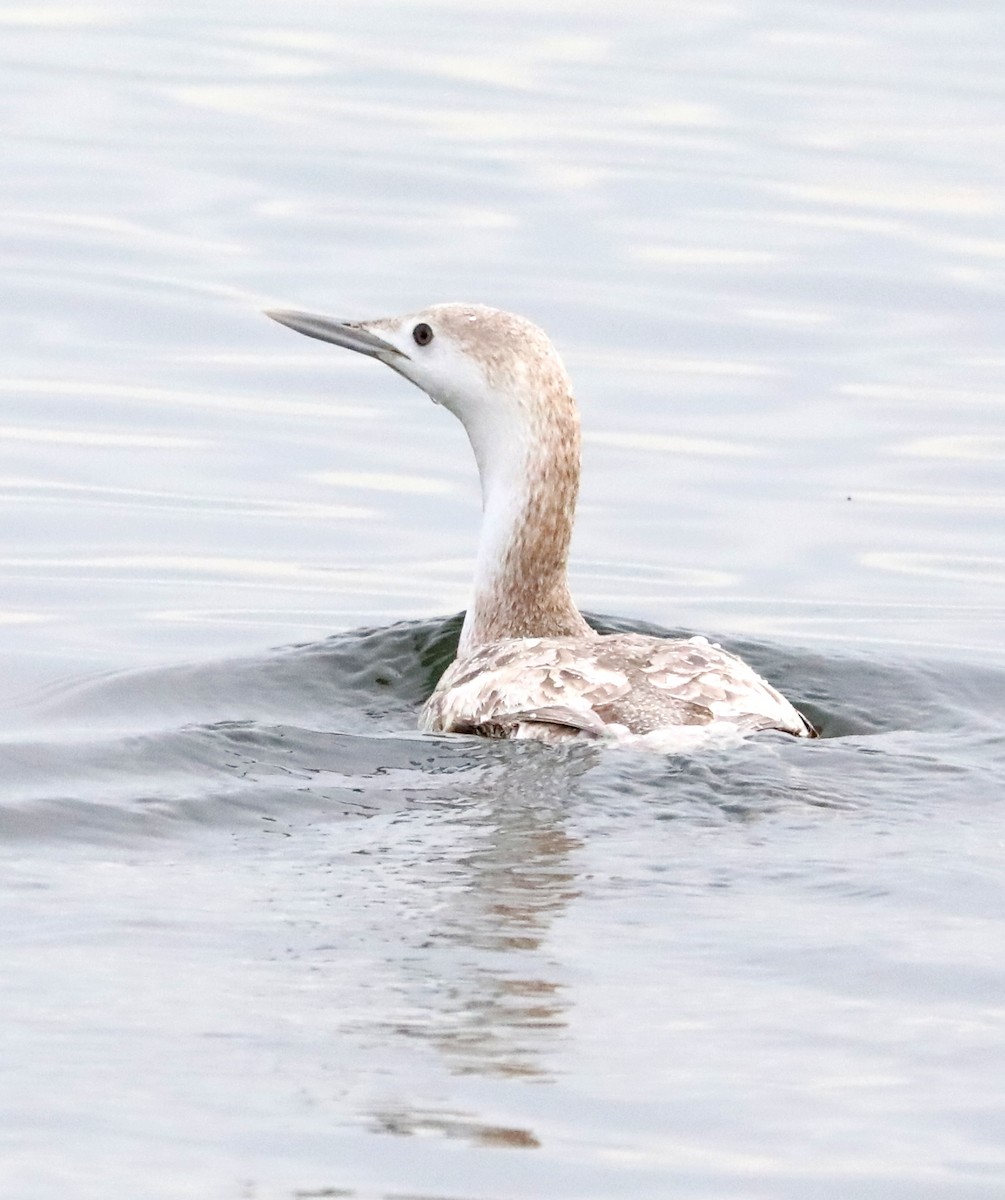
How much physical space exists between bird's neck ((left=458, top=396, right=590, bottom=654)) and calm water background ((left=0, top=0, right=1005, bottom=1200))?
1.95 feet

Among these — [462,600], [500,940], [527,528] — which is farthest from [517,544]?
[500,940]

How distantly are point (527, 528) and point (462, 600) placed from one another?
2169 mm

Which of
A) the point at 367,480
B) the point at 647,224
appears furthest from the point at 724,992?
the point at 647,224

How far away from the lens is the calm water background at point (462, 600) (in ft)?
18.0

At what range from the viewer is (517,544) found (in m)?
9.52

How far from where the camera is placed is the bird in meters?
8.32

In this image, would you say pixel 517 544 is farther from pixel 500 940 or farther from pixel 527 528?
pixel 500 940

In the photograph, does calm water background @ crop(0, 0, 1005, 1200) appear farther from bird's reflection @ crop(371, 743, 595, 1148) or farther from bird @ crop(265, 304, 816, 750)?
bird @ crop(265, 304, 816, 750)

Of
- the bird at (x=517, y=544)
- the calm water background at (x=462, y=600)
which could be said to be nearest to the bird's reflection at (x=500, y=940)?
the calm water background at (x=462, y=600)

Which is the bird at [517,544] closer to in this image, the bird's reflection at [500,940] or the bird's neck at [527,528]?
the bird's neck at [527,528]

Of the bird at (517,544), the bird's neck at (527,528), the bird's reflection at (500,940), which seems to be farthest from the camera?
the bird's neck at (527,528)

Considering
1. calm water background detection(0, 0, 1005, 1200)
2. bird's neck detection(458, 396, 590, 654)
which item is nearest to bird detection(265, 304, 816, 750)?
bird's neck detection(458, 396, 590, 654)

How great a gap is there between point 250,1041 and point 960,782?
3.06 m

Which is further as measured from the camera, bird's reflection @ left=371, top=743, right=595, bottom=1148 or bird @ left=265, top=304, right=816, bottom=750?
bird @ left=265, top=304, right=816, bottom=750
